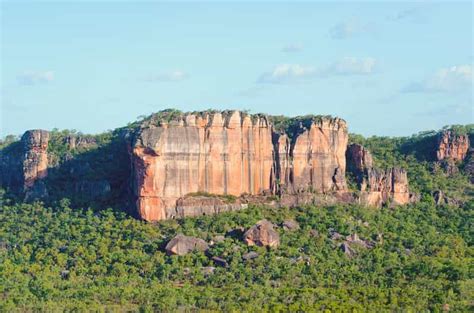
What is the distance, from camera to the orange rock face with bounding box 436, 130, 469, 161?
402 feet

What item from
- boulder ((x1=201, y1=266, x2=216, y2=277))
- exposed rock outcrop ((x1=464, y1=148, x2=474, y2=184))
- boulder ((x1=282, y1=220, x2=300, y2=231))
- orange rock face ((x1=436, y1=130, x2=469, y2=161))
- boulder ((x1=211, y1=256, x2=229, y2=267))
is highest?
orange rock face ((x1=436, y1=130, x2=469, y2=161))

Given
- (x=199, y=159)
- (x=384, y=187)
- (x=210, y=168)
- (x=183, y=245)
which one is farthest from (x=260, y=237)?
(x=384, y=187)

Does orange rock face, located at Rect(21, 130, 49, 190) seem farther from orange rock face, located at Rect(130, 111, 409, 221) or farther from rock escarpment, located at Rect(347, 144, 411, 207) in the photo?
rock escarpment, located at Rect(347, 144, 411, 207)

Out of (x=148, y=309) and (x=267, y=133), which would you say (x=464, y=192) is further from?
(x=148, y=309)

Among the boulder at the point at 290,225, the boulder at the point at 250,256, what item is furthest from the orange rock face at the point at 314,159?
the boulder at the point at 250,256

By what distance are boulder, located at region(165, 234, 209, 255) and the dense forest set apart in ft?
1.75

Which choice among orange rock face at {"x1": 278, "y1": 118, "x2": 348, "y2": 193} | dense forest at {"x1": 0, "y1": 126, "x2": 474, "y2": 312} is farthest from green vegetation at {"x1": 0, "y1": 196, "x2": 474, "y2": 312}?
orange rock face at {"x1": 278, "y1": 118, "x2": 348, "y2": 193}

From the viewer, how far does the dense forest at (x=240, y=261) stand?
9350cm

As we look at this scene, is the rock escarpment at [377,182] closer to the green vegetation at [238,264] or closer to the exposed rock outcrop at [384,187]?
the exposed rock outcrop at [384,187]

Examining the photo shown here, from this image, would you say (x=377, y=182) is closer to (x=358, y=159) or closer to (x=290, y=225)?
(x=358, y=159)

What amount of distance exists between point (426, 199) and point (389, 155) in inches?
369

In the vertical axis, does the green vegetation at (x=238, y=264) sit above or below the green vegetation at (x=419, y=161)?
below

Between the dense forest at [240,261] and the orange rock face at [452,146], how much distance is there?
6.18 meters

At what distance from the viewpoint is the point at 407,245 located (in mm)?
107250
